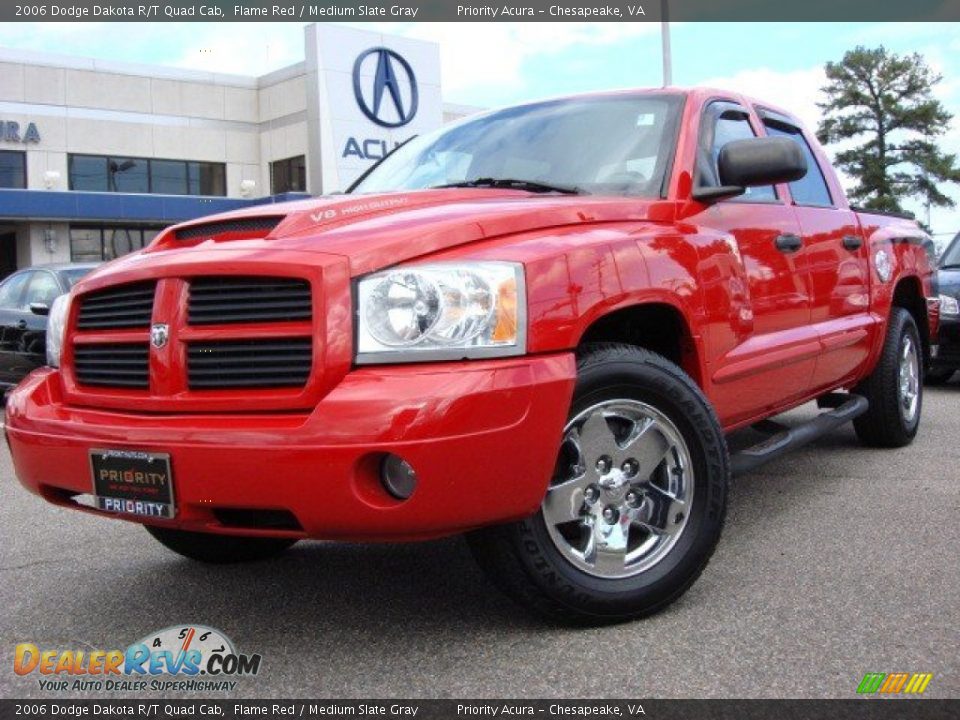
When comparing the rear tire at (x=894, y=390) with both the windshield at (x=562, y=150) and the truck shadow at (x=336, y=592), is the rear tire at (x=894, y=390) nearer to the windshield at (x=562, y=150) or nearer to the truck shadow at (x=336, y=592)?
the windshield at (x=562, y=150)

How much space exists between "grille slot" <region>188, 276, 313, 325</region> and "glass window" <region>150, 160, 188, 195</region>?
1297 inches

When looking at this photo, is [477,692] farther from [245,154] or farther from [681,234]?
[245,154]

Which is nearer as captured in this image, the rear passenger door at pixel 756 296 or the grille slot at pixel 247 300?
the grille slot at pixel 247 300

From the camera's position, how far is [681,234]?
349 cm

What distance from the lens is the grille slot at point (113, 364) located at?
2953 mm

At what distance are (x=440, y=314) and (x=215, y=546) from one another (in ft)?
5.43

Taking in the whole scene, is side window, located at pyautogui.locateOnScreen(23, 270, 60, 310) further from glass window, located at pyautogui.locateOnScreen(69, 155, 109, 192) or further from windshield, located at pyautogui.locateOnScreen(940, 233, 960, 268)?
glass window, located at pyautogui.locateOnScreen(69, 155, 109, 192)

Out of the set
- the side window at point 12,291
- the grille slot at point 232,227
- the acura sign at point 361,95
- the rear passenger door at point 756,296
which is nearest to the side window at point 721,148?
the rear passenger door at point 756,296

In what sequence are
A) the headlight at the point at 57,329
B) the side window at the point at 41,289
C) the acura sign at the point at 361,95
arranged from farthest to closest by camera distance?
the acura sign at the point at 361,95 → the side window at the point at 41,289 → the headlight at the point at 57,329

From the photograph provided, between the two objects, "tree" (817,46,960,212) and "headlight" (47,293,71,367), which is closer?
"headlight" (47,293,71,367)

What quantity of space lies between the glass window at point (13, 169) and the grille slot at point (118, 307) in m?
30.9

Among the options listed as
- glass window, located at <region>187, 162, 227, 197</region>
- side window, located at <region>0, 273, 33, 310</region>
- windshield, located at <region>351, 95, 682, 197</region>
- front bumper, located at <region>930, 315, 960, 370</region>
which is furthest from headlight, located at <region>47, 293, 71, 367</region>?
glass window, located at <region>187, 162, 227, 197</region>

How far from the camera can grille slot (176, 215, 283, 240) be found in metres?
3.09

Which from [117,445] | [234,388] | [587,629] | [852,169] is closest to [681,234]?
[587,629]
